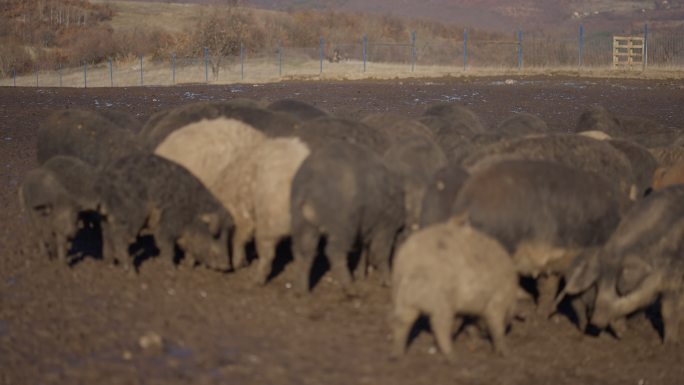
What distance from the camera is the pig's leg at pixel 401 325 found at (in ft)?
20.5

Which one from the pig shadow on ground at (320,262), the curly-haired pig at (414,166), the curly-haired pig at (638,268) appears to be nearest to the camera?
the curly-haired pig at (638,268)

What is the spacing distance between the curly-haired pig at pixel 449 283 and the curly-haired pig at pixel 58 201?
136 inches

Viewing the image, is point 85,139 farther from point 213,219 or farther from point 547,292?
point 547,292

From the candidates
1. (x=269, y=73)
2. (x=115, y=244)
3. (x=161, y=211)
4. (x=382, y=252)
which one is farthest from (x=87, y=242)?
(x=269, y=73)

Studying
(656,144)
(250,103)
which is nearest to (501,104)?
(656,144)

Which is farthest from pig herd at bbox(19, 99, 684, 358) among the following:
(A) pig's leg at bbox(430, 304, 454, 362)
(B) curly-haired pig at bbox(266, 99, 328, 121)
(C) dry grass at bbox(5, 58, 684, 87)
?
(C) dry grass at bbox(5, 58, 684, 87)

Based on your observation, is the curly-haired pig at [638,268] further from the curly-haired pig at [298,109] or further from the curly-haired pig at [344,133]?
the curly-haired pig at [298,109]

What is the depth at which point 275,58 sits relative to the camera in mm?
51156

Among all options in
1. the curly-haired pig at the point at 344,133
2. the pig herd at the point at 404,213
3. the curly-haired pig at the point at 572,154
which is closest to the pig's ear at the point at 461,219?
the pig herd at the point at 404,213

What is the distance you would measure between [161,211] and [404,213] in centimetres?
221

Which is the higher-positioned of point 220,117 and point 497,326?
point 220,117

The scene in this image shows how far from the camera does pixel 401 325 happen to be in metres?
6.34

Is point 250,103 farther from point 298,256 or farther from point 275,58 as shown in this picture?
point 275,58

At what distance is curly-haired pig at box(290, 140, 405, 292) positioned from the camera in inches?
294
